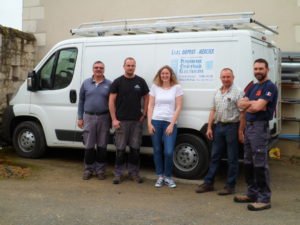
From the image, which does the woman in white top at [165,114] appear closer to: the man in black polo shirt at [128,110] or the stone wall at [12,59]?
the man in black polo shirt at [128,110]

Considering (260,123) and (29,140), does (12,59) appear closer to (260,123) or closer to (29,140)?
(29,140)

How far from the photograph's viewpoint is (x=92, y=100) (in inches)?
271

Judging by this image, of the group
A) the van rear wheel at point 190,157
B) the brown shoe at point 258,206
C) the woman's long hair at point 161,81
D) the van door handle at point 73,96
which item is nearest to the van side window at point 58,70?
the van door handle at point 73,96

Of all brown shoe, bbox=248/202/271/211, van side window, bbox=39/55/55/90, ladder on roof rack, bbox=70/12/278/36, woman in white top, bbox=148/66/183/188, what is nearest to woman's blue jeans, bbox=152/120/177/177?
woman in white top, bbox=148/66/183/188

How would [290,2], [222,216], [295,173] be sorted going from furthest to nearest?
[290,2] < [295,173] < [222,216]

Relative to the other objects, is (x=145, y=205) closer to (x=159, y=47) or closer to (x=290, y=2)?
(x=159, y=47)

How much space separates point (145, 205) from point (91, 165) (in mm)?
1746

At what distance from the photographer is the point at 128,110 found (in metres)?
6.61

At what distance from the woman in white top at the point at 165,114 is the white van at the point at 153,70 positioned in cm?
34

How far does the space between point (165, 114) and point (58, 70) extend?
2.46 m

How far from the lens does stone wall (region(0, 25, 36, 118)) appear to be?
384 inches

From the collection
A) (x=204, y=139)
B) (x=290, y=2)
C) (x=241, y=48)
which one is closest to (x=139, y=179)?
(x=204, y=139)

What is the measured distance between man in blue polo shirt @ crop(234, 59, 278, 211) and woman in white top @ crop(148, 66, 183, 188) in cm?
119

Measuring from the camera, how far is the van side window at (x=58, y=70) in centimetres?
774
